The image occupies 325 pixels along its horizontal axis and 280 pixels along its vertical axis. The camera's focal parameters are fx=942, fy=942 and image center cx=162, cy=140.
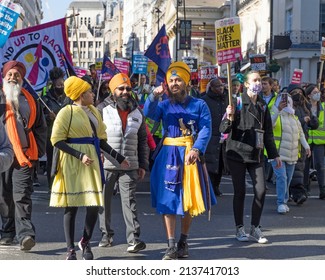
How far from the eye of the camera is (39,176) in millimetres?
17172

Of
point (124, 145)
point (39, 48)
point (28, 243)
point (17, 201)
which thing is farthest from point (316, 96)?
point (28, 243)

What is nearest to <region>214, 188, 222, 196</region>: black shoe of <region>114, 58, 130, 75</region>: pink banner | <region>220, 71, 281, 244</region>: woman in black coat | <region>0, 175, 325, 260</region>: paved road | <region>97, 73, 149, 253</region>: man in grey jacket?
<region>0, 175, 325, 260</region>: paved road

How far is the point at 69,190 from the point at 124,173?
121 cm

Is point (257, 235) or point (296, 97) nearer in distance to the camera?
point (257, 235)

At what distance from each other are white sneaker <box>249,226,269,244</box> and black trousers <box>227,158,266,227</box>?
6 cm

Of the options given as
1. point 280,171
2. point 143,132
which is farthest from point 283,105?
point 143,132

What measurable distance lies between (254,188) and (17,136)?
257 centimetres

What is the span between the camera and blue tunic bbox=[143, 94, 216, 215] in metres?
8.70

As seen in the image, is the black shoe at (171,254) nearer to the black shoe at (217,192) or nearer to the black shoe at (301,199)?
the black shoe at (301,199)

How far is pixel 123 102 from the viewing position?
9406 millimetres

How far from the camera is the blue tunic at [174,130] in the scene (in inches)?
342

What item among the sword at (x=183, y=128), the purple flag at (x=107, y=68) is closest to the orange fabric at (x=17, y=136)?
the sword at (x=183, y=128)

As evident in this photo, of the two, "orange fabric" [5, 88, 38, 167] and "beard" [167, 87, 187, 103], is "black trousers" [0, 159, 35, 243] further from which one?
"beard" [167, 87, 187, 103]

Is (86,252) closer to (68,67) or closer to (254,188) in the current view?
(254,188)
